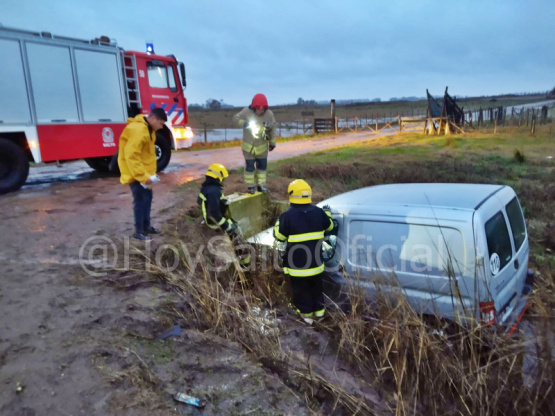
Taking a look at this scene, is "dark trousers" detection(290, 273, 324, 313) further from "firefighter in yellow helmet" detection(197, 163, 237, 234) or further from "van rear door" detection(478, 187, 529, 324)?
"firefighter in yellow helmet" detection(197, 163, 237, 234)

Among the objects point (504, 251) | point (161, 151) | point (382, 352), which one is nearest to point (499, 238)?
point (504, 251)

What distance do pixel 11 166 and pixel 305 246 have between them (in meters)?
6.53

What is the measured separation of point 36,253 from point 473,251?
4233 millimetres

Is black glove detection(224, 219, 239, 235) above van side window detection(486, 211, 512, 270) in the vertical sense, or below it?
below

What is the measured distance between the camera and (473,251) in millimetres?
2904

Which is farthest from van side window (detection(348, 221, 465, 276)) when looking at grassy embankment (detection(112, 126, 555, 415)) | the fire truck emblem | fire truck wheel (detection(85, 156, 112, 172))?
fire truck wheel (detection(85, 156, 112, 172))

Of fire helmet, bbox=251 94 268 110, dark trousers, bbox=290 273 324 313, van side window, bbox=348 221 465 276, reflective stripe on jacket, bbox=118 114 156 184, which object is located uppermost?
fire helmet, bbox=251 94 268 110

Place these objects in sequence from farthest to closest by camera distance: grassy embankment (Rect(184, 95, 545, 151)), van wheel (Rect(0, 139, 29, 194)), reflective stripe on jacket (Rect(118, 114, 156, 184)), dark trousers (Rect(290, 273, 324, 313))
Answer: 1. grassy embankment (Rect(184, 95, 545, 151))
2. van wheel (Rect(0, 139, 29, 194))
3. reflective stripe on jacket (Rect(118, 114, 156, 184))
4. dark trousers (Rect(290, 273, 324, 313))

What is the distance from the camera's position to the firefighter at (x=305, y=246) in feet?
12.0

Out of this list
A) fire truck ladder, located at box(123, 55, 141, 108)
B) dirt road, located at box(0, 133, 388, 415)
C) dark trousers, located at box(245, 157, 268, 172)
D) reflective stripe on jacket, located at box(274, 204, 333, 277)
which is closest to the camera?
dirt road, located at box(0, 133, 388, 415)

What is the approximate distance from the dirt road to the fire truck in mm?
2011

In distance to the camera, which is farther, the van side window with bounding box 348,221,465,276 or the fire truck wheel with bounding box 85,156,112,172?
the fire truck wheel with bounding box 85,156,112,172

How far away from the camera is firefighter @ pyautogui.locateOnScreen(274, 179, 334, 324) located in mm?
3660

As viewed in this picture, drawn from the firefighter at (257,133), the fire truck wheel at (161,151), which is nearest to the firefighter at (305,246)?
the firefighter at (257,133)
